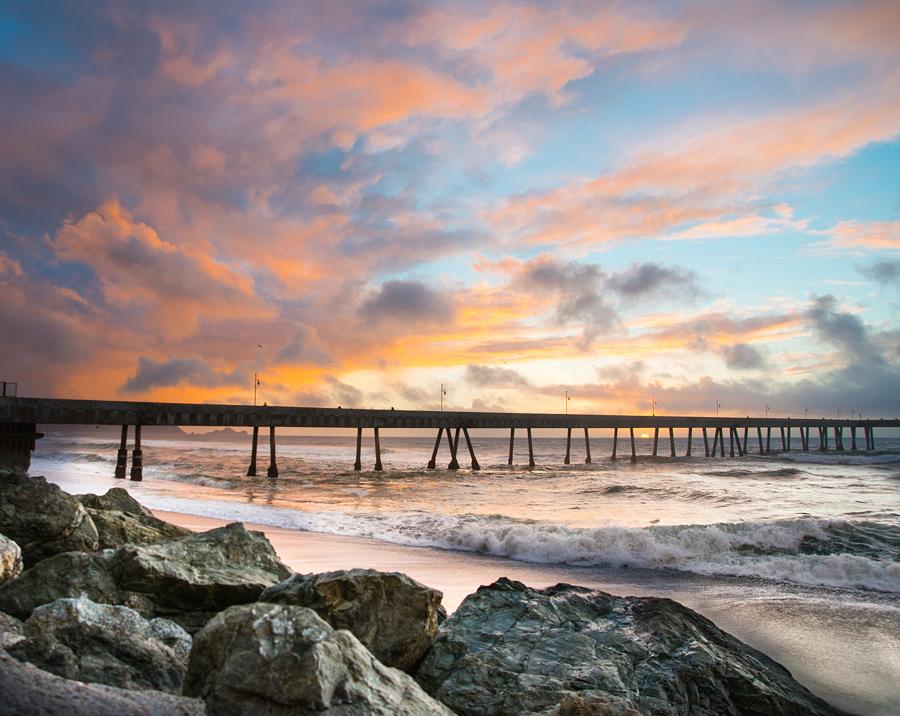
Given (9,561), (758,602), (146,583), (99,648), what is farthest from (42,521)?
(758,602)

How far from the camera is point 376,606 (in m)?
4.86

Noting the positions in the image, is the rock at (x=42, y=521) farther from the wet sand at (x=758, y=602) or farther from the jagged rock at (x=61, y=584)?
the wet sand at (x=758, y=602)

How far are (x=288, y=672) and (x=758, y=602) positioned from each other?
321 inches

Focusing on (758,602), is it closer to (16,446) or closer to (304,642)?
(304,642)

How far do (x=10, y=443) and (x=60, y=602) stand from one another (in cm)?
2018

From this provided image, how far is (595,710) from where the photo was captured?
366cm

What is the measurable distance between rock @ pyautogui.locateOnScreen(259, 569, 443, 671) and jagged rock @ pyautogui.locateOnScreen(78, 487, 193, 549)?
10.5 ft

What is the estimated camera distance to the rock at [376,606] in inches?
186

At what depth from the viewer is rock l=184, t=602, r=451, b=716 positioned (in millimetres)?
3102

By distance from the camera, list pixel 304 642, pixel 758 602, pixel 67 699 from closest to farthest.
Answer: pixel 67 699 < pixel 304 642 < pixel 758 602

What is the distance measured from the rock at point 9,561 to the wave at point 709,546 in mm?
8972

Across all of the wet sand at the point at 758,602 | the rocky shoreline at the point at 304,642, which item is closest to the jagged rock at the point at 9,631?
the rocky shoreline at the point at 304,642

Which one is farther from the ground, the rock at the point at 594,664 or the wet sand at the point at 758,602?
the rock at the point at 594,664

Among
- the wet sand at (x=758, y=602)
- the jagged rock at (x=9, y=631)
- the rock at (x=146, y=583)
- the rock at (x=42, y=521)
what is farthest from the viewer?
the rock at (x=42, y=521)
